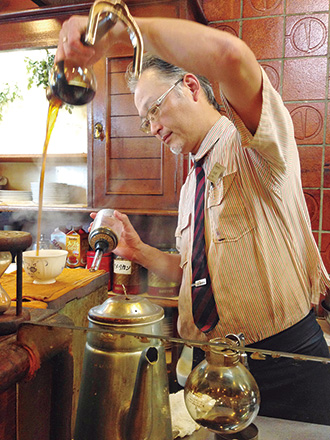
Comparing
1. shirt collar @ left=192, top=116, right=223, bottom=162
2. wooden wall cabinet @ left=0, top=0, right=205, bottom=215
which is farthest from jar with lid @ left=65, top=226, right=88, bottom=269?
shirt collar @ left=192, top=116, right=223, bottom=162

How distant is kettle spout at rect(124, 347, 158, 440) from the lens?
0.57 meters

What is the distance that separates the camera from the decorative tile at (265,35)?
97.0 inches

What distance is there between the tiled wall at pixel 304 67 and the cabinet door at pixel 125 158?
85 centimetres

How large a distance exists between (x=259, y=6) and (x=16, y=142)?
7.02ft

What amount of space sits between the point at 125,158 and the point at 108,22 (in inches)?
71.6

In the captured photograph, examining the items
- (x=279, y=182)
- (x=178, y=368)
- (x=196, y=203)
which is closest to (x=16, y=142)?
(x=196, y=203)

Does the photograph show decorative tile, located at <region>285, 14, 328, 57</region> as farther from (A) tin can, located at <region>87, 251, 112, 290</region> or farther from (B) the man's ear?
(A) tin can, located at <region>87, 251, 112, 290</region>

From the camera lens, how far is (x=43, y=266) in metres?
1.37

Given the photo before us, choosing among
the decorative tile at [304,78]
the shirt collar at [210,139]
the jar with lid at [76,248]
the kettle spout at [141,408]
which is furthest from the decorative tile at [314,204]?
the kettle spout at [141,408]

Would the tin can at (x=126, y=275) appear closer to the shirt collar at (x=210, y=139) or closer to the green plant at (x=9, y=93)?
the shirt collar at (x=210, y=139)

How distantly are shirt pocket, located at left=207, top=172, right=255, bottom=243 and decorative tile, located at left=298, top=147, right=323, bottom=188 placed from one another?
3.97 feet

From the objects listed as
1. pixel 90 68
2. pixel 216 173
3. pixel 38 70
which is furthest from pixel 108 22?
pixel 38 70

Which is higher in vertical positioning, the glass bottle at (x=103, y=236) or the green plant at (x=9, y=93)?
the green plant at (x=9, y=93)

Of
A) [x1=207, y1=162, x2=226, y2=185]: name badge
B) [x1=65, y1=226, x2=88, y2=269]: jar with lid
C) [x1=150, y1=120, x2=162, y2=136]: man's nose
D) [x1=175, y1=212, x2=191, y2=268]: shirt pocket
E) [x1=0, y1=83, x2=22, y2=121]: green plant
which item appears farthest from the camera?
[x1=0, y1=83, x2=22, y2=121]: green plant
